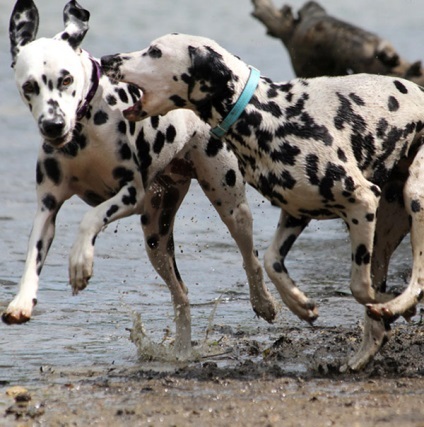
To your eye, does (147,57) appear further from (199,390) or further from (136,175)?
(199,390)

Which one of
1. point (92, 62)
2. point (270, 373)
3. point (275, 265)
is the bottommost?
point (270, 373)

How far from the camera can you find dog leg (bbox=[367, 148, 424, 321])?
21.6ft

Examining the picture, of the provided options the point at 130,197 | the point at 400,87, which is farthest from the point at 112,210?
the point at 400,87

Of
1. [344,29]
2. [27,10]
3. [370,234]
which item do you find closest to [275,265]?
[370,234]

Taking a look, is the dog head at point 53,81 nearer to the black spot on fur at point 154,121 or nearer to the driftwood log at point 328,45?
the black spot on fur at point 154,121

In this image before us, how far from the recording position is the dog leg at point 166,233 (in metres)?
8.05

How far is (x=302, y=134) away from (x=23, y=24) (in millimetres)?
1729

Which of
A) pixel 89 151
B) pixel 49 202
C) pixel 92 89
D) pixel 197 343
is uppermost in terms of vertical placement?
pixel 92 89

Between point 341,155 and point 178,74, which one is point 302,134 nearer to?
point 341,155

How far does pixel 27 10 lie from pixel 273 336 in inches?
104

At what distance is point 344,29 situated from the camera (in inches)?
519

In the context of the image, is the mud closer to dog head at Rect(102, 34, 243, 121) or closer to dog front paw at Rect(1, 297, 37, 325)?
dog front paw at Rect(1, 297, 37, 325)

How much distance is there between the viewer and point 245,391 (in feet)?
21.1

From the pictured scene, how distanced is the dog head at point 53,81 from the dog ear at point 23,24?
0.06 m
